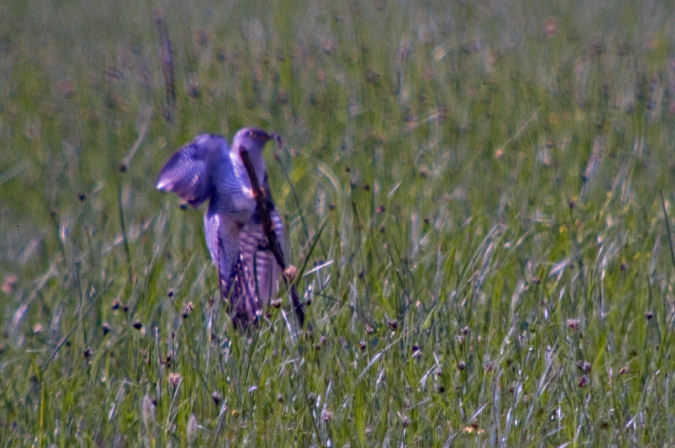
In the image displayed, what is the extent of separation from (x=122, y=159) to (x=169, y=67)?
5.93 feet

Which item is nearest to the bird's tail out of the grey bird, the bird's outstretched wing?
the grey bird

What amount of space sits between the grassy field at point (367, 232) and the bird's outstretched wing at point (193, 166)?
1.25 feet

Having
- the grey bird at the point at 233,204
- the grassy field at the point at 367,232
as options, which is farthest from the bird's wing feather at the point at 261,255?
the grassy field at the point at 367,232

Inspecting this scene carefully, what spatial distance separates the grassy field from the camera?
8.88 feet

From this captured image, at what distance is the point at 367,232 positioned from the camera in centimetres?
367

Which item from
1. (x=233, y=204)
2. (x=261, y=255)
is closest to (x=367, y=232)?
(x=261, y=255)

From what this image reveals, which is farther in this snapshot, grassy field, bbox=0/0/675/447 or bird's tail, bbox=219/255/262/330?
bird's tail, bbox=219/255/262/330

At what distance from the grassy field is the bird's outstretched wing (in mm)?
381

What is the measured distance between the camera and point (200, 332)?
3.18 metres

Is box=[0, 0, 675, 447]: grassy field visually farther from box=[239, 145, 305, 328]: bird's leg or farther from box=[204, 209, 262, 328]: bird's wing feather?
box=[239, 145, 305, 328]: bird's leg

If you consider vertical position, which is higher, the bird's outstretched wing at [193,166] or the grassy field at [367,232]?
the bird's outstretched wing at [193,166]

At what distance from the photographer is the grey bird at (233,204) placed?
2717mm

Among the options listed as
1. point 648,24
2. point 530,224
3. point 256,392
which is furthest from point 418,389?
point 648,24

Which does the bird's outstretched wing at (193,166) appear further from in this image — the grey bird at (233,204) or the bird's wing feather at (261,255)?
the bird's wing feather at (261,255)
